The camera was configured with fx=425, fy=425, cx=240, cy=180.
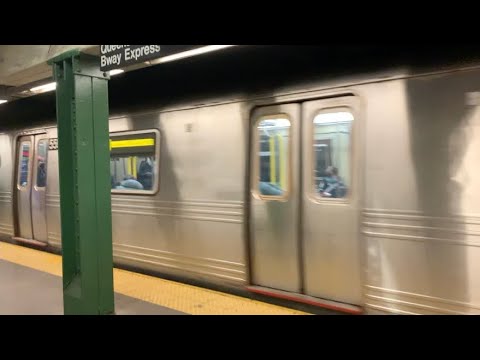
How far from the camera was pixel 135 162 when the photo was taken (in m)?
5.48

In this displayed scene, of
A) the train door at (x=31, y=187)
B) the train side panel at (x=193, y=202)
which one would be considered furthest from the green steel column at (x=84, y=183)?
the train door at (x=31, y=187)

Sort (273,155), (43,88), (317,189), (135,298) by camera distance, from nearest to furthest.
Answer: (317,189) < (273,155) < (135,298) < (43,88)

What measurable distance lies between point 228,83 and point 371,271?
2324mm

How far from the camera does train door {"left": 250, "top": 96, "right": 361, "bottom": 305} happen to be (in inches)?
141

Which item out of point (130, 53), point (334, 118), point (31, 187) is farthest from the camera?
point (31, 187)

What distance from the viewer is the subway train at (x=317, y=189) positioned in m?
3.04

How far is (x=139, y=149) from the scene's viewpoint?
541cm

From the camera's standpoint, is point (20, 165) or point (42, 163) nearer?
point (42, 163)

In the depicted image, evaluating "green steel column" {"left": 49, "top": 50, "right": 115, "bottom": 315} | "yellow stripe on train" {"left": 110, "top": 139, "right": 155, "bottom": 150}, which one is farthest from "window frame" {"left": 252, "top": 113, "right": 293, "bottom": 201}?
"yellow stripe on train" {"left": 110, "top": 139, "right": 155, "bottom": 150}

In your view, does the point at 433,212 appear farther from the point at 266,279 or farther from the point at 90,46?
the point at 90,46

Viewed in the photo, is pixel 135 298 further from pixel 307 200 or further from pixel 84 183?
pixel 307 200

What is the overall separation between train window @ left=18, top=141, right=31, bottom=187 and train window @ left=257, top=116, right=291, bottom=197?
17.5 ft

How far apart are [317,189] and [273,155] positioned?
0.57 m

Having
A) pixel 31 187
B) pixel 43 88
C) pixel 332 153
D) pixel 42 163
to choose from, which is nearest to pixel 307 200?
pixel 332 153
